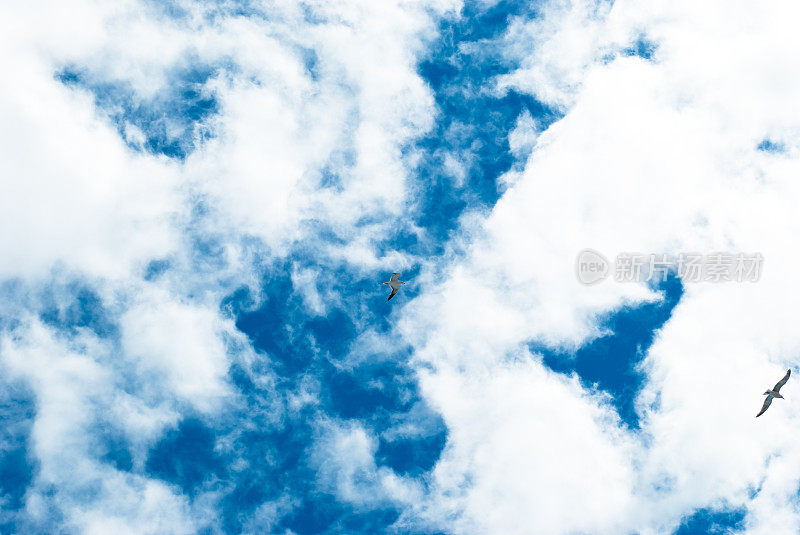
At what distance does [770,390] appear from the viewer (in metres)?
179

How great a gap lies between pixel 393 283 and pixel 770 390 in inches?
2804

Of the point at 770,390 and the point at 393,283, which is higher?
the point at 393,283

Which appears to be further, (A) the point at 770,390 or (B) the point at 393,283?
(B) the point at 393,283

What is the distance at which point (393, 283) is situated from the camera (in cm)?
19250
